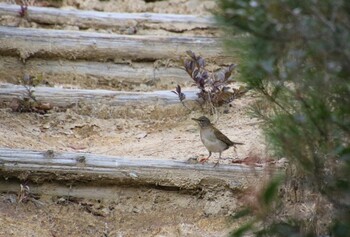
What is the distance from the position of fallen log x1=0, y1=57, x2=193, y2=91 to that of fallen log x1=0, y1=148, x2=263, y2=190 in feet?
6.16

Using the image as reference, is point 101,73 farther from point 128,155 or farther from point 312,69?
point 312,69

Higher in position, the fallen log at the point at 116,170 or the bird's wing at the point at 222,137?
the bird's wing at the point at 222,137

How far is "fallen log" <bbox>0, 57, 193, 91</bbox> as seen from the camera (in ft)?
27.5

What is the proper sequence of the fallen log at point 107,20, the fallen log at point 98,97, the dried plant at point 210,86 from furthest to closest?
the fallen log at point 107,20, the fallen log at point 98,97, the dried plant at point 210,86

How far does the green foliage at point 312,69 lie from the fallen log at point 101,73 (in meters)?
4.14

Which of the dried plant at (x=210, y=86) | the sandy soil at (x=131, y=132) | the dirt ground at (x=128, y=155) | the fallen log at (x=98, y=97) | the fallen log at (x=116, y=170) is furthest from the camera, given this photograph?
the fallen log at (x=98, y=97)

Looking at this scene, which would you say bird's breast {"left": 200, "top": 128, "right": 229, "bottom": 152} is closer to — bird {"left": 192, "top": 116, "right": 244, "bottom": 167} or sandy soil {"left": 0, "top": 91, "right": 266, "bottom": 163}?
bird {"left": 192, "top": 116, "right": 244, "bottom": 167}

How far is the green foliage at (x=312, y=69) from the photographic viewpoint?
3748 mm

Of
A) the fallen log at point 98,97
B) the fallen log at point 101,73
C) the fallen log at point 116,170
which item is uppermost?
the fallen log at point 116,170

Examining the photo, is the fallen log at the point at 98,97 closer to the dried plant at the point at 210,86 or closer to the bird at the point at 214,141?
the dried plant at the point at 210,86

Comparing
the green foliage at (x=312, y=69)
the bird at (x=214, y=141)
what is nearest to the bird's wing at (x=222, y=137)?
the bird at (x=214, y=141)

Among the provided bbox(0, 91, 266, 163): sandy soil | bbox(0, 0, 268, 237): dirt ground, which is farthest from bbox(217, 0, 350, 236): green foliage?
bbox(0, 91, 266, 163): sandy soil

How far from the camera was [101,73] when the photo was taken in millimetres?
8531

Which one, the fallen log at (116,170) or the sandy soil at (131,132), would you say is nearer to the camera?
the fallen log at (116,170)
